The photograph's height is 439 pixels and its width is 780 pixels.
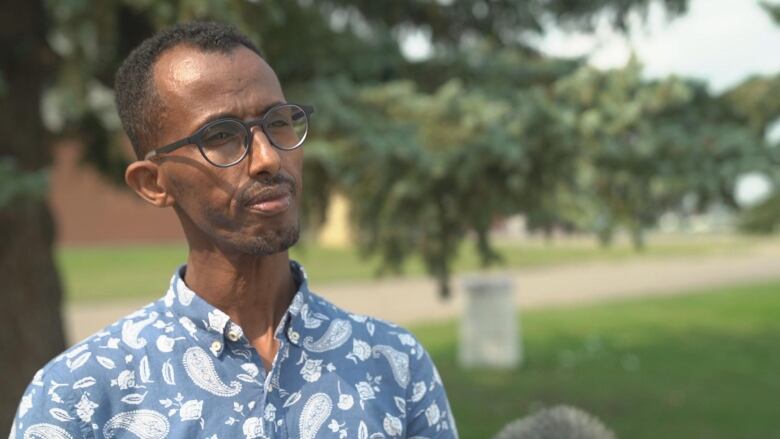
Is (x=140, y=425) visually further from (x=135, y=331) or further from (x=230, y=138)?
(x=230, y=138)

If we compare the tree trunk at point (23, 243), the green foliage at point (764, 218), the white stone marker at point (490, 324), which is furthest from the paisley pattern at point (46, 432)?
the white stone marker at point (490, 324)

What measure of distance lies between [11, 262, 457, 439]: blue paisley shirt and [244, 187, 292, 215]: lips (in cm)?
17

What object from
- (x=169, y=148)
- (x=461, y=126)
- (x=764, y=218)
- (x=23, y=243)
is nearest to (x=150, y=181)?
(x=169, y=148)

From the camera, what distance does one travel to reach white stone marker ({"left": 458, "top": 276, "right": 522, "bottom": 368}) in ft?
32.2

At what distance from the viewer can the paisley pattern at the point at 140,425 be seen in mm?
1480

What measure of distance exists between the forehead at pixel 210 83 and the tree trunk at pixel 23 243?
4.14 metres

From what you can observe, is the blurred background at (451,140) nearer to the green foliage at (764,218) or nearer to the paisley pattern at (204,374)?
the green foliage at (764,218)

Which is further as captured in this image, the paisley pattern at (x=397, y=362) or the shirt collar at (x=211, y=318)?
the paisley pattern at (x=397, y=362)

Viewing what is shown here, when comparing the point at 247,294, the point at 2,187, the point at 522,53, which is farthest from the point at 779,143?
the point at 247,294

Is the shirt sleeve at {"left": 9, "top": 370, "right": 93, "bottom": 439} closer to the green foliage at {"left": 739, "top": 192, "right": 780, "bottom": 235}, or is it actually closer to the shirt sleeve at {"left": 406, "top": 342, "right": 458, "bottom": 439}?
the shirt sleeve at {"left": 406, "top": 342, "right": 458, "bottom": 439}

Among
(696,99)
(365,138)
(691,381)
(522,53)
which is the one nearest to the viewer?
(365,138)

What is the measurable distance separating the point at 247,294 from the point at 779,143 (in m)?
3.69

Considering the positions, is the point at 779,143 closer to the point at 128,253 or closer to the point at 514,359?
the point at 514,359

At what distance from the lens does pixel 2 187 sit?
404 centimetres
